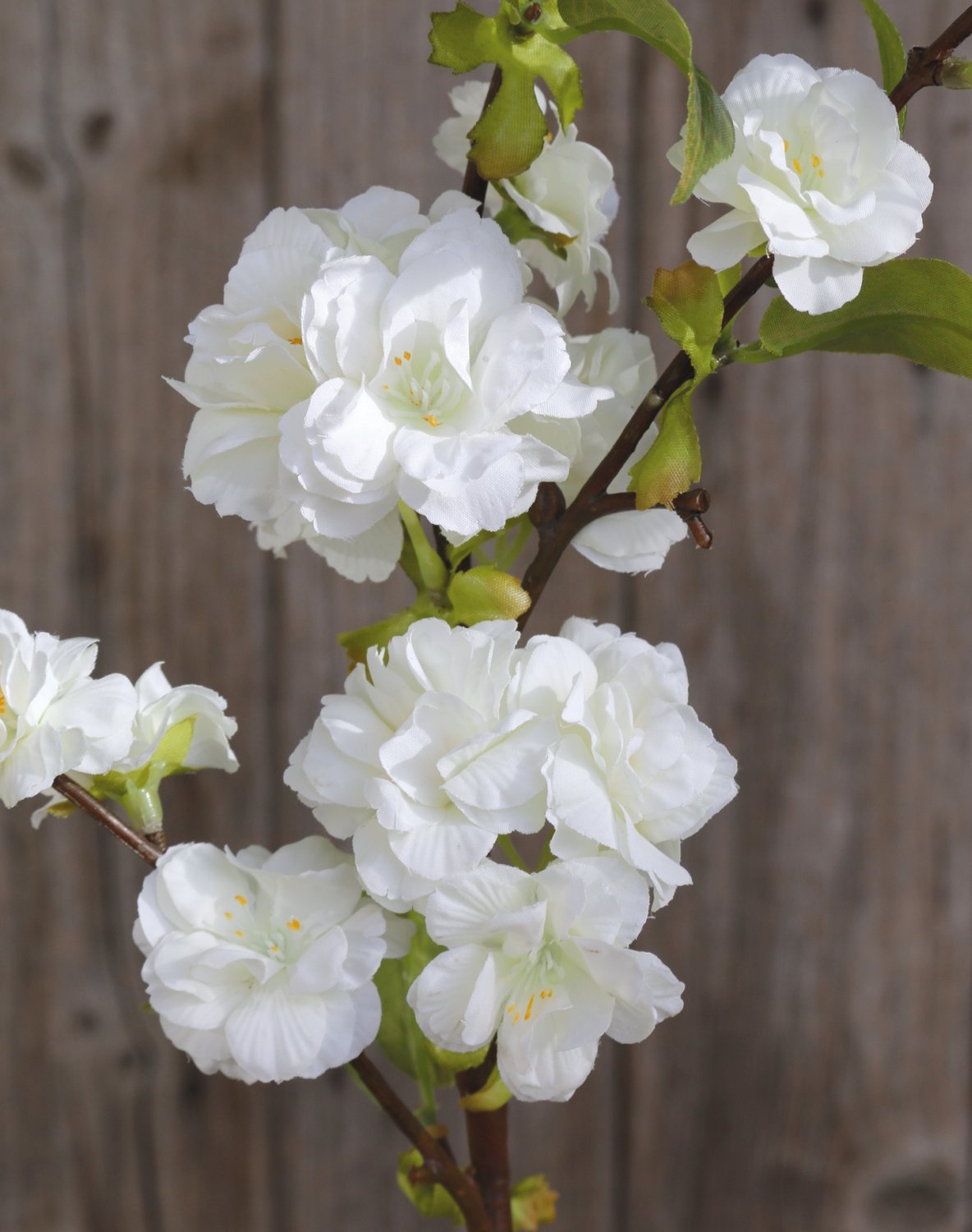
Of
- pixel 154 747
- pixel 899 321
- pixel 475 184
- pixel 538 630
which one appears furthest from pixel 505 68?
pixel 538 630

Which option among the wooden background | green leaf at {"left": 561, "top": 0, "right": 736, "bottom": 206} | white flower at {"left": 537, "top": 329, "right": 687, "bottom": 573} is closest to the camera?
green leaf at {"left": 561, "top": 0, "right": 736, "bottom": 206}

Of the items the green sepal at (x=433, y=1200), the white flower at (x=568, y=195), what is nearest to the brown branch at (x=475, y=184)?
the white flower at (x=568, y=195)

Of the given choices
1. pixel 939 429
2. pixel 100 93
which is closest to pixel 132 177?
pixel 100 93

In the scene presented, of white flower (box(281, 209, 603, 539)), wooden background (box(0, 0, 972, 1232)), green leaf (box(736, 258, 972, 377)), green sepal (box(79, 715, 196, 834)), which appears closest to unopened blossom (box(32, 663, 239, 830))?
green sepal (box(79, 715, 196, 834))

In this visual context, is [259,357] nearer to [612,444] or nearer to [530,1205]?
[612,444]

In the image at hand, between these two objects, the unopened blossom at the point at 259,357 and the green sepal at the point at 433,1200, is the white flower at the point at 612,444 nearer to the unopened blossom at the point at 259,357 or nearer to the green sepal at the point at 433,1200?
the unopened blossom at the point at 259,357

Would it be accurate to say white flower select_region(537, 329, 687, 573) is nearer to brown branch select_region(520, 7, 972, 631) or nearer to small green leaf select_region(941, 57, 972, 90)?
brown branch select_region(520, 7, 972, 631)
